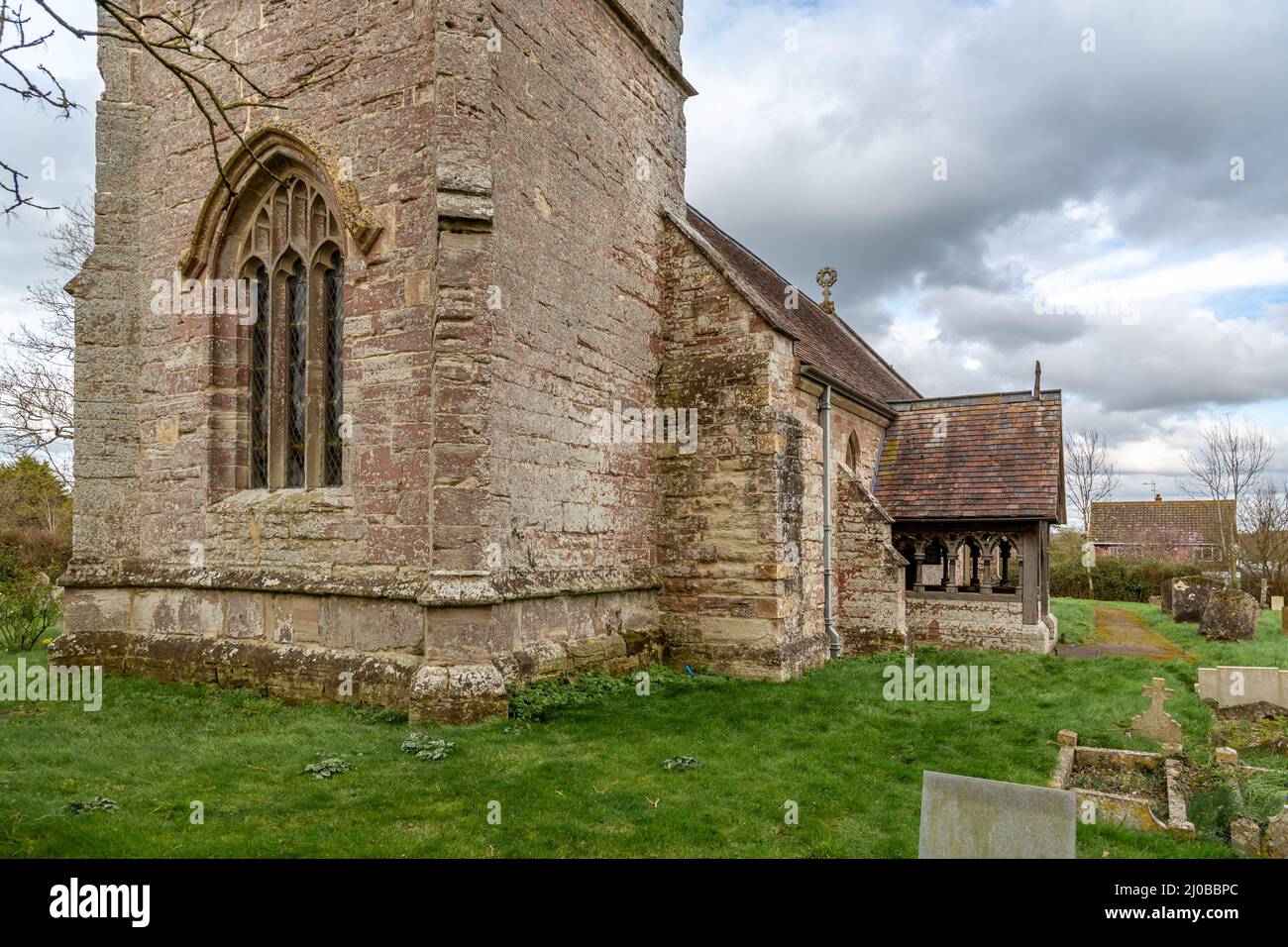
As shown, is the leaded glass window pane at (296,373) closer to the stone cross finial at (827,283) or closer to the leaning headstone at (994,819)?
the leaning headstone at (994,819)

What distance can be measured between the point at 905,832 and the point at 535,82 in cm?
828

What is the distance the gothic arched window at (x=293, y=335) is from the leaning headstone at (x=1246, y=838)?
824 centimetres

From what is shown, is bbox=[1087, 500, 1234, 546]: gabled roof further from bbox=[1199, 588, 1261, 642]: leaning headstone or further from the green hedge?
bbox=[1199, 588, 1261, 642]: leaning headstone

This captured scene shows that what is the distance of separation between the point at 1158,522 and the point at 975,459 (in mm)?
39008

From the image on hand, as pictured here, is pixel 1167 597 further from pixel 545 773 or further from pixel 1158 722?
pixel 545 773

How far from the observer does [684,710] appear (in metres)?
8.77

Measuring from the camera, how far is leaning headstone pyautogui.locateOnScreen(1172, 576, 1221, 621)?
19500mm

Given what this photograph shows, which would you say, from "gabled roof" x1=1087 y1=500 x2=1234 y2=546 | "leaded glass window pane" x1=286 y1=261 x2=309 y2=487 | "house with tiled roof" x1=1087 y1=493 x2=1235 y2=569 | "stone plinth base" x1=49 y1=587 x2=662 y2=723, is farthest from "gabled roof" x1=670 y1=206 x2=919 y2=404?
"gabled roof" x1=1087 y1=500 x2=1234 y2=546

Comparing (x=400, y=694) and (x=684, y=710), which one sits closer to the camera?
(x=400, y=694)

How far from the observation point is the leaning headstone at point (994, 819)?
11.6 feet

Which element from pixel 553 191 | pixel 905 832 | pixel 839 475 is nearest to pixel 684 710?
pixel 905 832

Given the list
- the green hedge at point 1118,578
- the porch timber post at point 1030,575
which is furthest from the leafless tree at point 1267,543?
the porch timber post at point 1030,575

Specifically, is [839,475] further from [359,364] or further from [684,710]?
[359,364]

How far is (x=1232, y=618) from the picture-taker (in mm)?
16266
